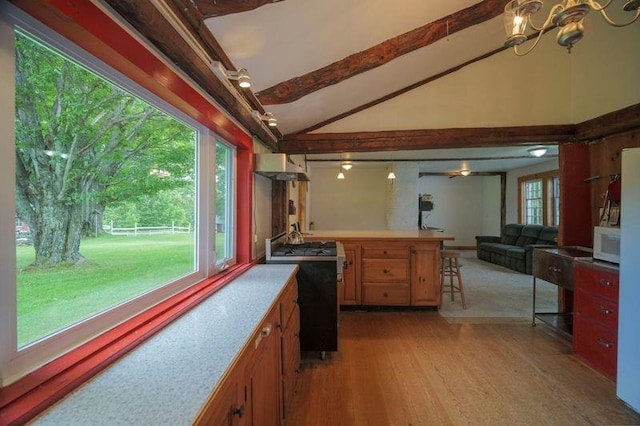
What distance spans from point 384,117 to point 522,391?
3.06 meters

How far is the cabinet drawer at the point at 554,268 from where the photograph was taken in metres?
2.73

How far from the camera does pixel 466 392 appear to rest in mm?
2137

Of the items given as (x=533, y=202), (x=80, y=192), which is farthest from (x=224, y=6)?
(x=533, y=202)

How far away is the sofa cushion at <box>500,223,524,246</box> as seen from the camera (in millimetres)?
6938

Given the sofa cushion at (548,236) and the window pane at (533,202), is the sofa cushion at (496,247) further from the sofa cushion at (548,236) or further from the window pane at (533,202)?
the window pane at (533,202)

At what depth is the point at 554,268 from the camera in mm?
2916

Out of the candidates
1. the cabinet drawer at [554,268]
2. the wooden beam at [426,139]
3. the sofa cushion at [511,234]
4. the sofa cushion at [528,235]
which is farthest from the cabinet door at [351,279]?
the sofa cushion at [511,234]

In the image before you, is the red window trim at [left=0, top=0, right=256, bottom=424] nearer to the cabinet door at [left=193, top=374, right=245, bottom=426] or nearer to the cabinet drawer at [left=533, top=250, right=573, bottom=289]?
the cabinet door at [left=193, top=374, right=245, bottom=426]

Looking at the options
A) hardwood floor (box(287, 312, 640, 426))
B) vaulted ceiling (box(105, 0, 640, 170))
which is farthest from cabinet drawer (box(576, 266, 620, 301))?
vaulted ceiling (box(105, 0, 640, 170))

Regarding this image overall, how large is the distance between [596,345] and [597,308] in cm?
32

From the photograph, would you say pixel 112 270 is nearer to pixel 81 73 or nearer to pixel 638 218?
pixel 81 73

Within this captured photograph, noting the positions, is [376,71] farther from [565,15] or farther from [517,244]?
[517,244]

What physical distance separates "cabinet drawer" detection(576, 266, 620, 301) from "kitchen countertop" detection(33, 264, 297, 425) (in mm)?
2617

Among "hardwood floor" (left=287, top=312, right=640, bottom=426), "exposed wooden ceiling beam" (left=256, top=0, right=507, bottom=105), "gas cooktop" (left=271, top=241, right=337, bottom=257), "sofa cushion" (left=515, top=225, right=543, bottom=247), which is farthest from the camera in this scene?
"sofa cushion" (left=515, top=225, right=543, bottom=247)
